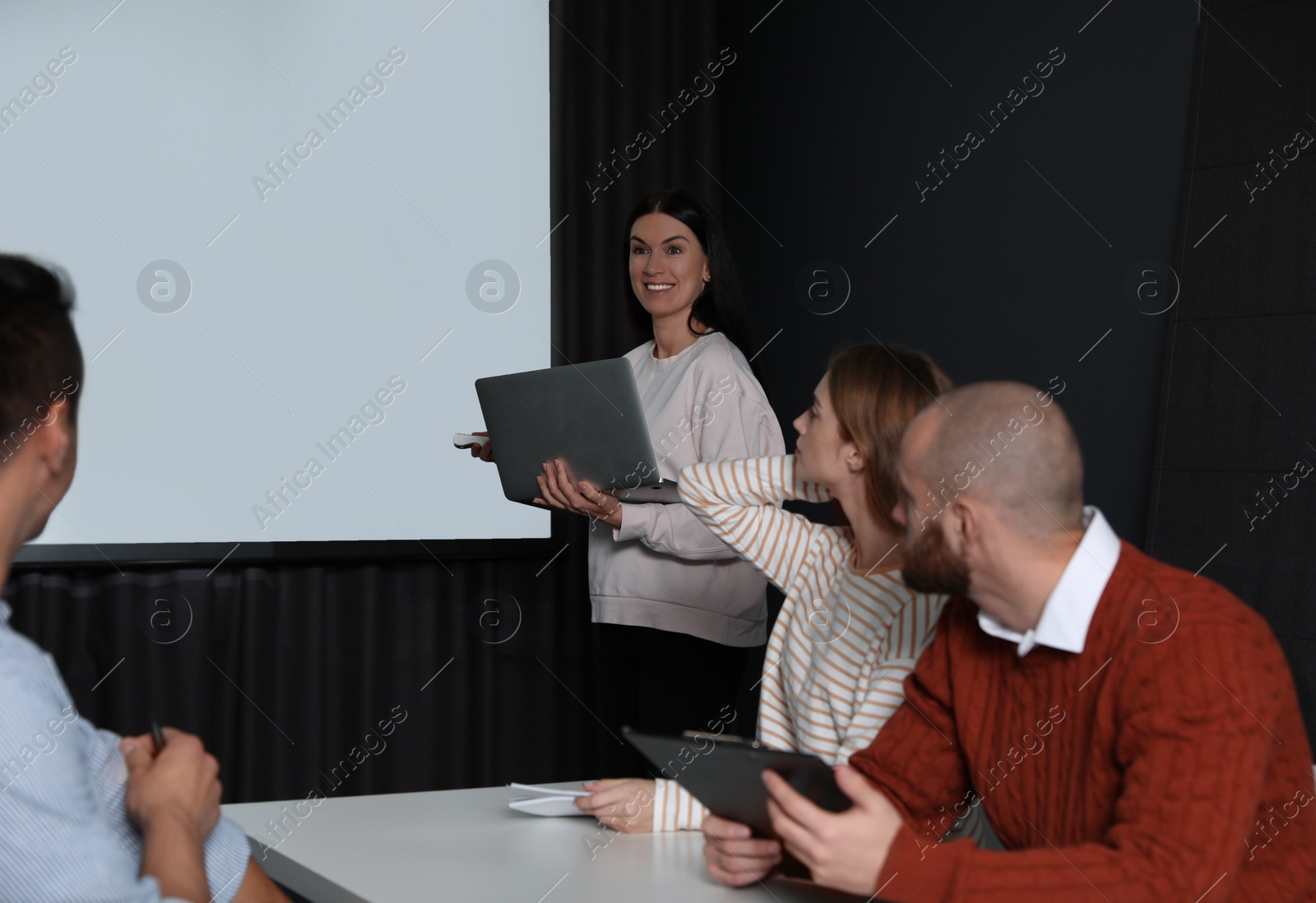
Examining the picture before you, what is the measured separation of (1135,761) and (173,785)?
0.82 m

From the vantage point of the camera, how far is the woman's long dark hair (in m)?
2.59

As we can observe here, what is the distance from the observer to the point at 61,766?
0.85 metres

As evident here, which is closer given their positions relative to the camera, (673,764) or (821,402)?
(673,764)

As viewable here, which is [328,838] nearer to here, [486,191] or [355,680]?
[355,680]

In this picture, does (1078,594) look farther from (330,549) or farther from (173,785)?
(330,549)

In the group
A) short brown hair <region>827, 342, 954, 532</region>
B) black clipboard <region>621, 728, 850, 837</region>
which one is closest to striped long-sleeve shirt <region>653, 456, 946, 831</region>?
short brown hair <region>827, 342, 954, 532</region>

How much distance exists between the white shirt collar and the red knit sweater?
0.01 metres

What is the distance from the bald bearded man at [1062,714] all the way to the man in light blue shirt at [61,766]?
496 mm

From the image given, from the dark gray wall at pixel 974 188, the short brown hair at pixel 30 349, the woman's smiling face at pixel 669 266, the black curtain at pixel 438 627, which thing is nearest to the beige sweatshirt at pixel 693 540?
the woman's smiling face at pixel 669 266

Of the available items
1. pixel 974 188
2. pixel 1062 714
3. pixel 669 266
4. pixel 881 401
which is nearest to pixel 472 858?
pixel 1062 714

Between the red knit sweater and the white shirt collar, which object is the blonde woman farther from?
the white shirt collar

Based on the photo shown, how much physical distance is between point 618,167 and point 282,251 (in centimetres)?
108

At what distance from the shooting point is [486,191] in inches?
136

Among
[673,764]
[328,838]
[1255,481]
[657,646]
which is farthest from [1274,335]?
[328,838]
